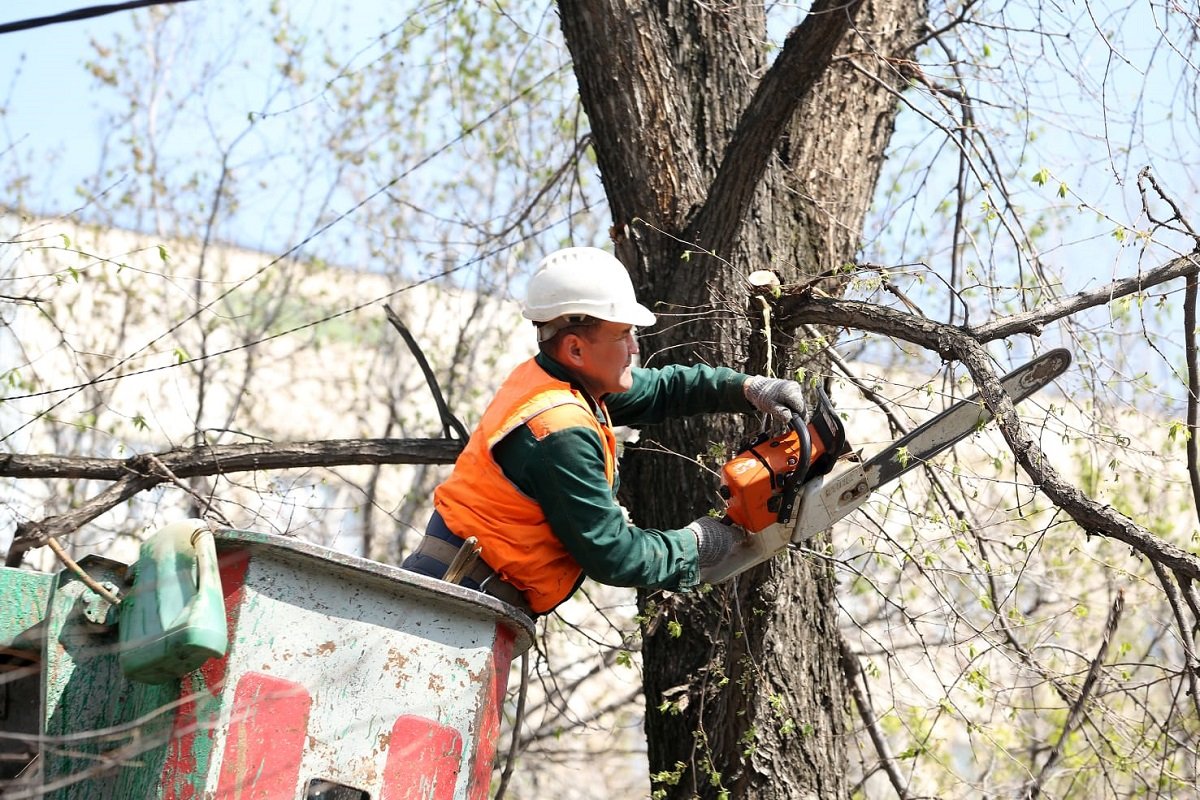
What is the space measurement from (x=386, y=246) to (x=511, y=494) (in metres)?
9.75

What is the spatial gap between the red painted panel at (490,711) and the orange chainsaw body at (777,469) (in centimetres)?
93

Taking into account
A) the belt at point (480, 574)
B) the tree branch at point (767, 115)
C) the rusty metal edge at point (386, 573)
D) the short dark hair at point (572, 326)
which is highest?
the tree branch at point (767, 115)

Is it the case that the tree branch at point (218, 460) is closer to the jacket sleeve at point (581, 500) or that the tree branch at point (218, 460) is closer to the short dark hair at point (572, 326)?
the short dark hair at point (572, 326)

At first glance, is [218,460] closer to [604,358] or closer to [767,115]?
[604,358]

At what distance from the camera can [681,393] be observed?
4.20 meters

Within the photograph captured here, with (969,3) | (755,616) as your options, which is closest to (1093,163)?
(969,3)

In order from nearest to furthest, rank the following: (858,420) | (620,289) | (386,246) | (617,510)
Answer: (617,510)
(620,289)
(386,246)
(858,420)

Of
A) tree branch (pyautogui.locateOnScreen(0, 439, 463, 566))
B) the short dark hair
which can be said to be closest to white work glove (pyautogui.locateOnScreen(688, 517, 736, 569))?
the short dark hair

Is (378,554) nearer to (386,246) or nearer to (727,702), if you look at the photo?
(386,246)

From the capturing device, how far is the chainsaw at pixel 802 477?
3830mm

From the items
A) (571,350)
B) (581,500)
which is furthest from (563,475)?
(571,350)

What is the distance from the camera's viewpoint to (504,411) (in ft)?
11.8

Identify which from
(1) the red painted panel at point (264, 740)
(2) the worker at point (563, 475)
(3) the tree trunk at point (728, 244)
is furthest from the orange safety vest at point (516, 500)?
(3) the tree trunk at point (728, 244)

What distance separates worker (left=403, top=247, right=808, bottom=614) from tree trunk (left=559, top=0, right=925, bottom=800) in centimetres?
70
